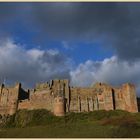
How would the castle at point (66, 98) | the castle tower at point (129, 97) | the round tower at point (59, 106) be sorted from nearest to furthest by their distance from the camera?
the round tower at point (59, 106), the castle tower at point (129, 97), the castle at point (66, 98)

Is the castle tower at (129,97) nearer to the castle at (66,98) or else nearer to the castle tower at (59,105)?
the castle at (66,98)

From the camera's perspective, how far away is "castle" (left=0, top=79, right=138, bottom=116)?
240 ft

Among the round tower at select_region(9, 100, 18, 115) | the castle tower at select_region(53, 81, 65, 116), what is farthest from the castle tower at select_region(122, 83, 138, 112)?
the round tower at select_region(9, 100, 18, 115)

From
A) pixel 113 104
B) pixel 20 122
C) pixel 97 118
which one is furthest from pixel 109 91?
pixel 20 122

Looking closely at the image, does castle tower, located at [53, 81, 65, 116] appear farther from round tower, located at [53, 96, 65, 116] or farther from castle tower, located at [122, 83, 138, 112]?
castle tower, located at [122, 83, 138, 112]

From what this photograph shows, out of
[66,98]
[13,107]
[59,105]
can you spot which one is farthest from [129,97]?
[13,107]

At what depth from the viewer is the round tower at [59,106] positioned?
7162 cm

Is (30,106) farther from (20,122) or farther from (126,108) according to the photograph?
(126,108)

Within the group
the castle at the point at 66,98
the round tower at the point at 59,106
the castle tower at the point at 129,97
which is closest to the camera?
the round tower at the point at 59,106

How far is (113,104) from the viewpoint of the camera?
240ft

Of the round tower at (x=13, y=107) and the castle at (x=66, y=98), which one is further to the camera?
the round tower at (x=13, y=107)

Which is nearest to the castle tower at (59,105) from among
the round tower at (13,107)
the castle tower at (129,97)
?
the round tower at (13,107)

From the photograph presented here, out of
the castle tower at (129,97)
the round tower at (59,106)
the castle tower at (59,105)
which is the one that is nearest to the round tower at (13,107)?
the castle tower at (59,105)

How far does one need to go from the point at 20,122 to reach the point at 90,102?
16641 millimetres
